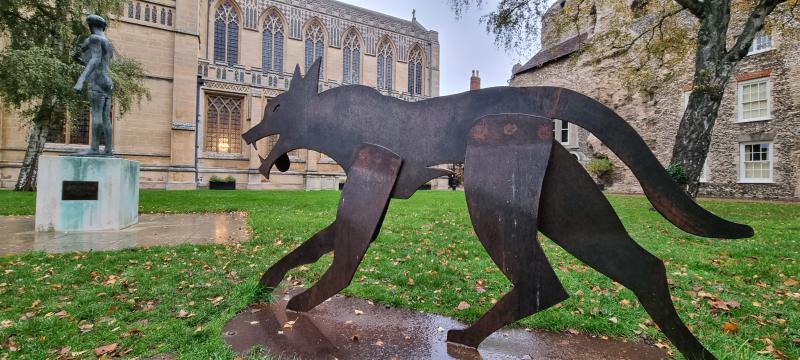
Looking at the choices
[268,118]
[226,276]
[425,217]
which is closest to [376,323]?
[268,118]

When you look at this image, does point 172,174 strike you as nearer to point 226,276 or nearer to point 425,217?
point 425,217

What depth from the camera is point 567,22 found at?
13094mm

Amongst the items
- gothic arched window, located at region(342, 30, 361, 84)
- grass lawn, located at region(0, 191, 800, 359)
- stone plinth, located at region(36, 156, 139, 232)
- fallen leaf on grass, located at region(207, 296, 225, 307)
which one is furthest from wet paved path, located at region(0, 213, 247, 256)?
gothic arched window, located at region(342, 30, 361, 84)

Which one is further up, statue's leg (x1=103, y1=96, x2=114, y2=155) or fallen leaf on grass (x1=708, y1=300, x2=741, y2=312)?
statue's leg (x1=103, y1=96, x2=114, y2=155)

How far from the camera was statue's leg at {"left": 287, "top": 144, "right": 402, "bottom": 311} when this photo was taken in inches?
107

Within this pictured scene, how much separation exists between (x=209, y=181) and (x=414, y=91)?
814 inches

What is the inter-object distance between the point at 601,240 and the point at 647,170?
476 millimetres

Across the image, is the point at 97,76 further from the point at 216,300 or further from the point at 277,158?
the point at 277,158

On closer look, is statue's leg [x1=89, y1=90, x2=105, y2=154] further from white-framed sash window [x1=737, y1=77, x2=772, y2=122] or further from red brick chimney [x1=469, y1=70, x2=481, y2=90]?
red brick chimney [x1=469, y1=70, x2=481, y2=90]

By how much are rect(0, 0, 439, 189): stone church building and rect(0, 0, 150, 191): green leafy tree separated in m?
2.30

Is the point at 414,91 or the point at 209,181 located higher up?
the point at 414,91

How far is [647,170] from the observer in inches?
84.1

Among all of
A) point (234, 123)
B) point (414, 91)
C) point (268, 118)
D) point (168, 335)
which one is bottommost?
point (168, 335)

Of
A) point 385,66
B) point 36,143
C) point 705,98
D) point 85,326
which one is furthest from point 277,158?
point 385,66
